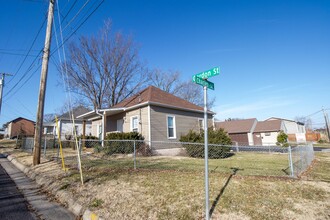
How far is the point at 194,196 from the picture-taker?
4.67 meters

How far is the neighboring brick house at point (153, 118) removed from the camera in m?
13.9

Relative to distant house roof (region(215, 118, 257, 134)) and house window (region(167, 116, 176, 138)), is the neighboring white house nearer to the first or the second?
distant house roof (region(215, 118, 257, 134))

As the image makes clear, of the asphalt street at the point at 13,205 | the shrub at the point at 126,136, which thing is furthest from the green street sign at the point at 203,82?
the shrub at the point at 126,136

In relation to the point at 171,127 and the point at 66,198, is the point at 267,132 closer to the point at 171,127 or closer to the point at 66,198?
the point at 171,127

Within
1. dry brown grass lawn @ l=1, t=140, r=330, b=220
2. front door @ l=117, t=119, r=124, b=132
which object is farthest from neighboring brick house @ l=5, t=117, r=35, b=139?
dry brown grass lawn @ l=1, t=140, r=330, b=220

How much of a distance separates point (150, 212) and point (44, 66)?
976 centimetres

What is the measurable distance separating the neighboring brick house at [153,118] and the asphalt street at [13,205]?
821 cm

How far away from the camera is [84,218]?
411 cm

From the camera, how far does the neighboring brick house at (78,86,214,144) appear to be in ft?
45.6

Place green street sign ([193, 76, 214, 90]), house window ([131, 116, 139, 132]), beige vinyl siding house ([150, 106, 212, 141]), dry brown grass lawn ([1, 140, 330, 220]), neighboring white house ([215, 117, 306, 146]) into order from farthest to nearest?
neighboring white house ([215, 117, 306, 146]) → house window ([131, 116, 139, 132]) → beige vinyl siding house ([150, 106, 212, 141]) → dry brown grass lawn ([1, 140, 330, 220]) → green street sign ([193, 76, 214, 90])

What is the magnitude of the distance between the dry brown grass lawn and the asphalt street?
3.28 feet

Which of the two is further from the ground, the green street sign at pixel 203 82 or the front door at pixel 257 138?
the green street sign at pixel 203 82

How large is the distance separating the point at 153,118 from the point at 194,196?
9.52 meters

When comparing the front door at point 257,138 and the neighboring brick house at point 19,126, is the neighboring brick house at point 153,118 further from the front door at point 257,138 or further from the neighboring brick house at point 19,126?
the neighboring brick house at point 19,126
